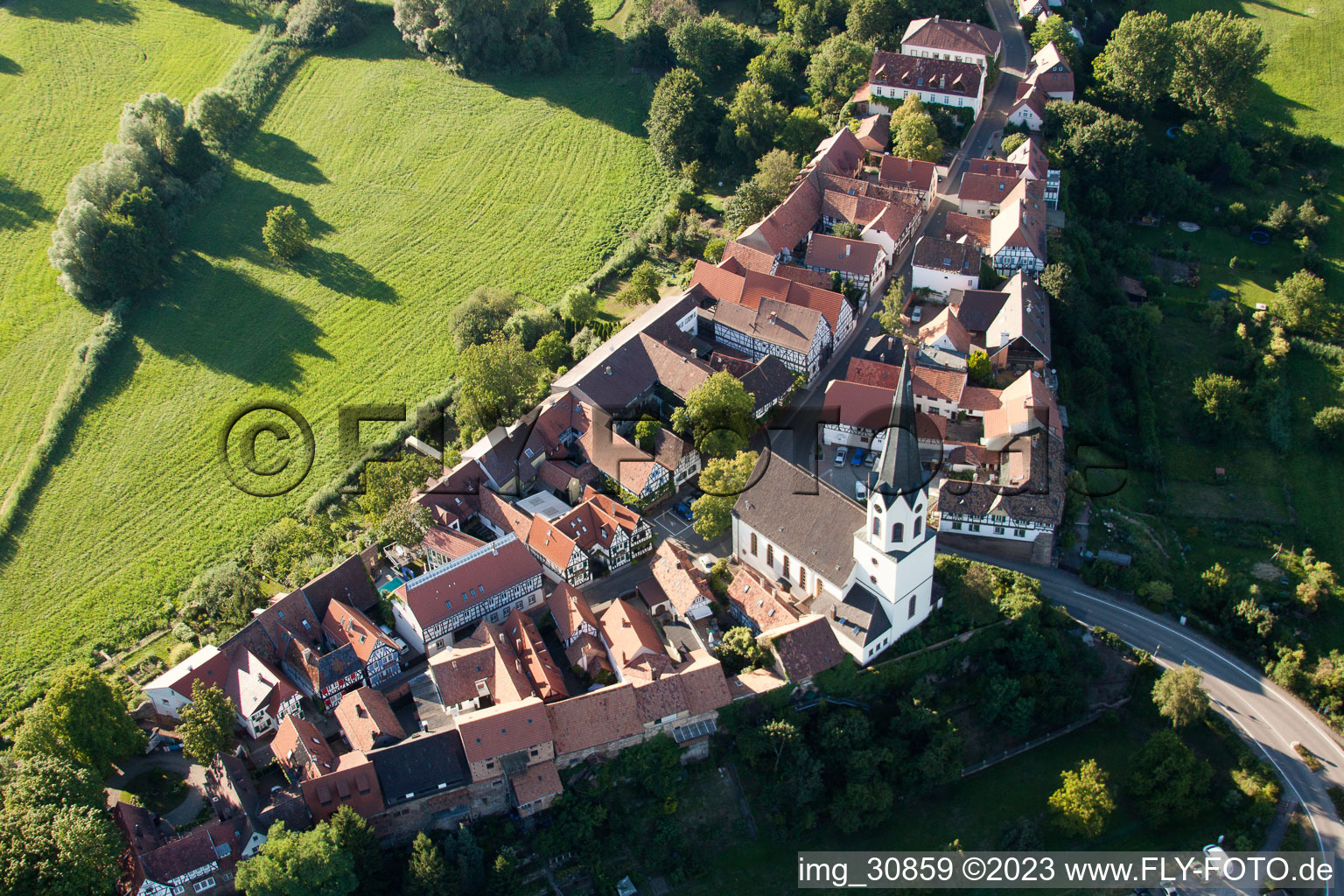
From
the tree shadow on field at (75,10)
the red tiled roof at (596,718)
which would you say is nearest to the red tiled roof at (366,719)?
the red tiled roof at (596,718)

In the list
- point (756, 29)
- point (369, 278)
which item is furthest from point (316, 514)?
point (756, 29)

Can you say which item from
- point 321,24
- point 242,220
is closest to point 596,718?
point 242,220

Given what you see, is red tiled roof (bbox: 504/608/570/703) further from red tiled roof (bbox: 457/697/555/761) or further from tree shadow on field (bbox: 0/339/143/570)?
tree shadow on field (bbox: 0/339/143/570)

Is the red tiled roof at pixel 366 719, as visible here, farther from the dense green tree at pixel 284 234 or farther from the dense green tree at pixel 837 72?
the dense green tree at pixel 837 72

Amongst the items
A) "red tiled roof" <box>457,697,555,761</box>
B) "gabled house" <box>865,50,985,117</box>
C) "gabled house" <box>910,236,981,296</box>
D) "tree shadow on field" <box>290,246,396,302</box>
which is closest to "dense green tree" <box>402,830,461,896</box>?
"red tiled roof" <box>457,697,555,761</box>

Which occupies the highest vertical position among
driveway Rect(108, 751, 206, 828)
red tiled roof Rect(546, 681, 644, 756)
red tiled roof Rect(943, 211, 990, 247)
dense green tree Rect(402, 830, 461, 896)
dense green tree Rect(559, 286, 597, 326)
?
red tiled roof Rect(943, 211, 990, 247)

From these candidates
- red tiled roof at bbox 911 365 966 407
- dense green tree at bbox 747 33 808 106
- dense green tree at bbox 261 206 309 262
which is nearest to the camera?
red tiled roof at bbox 911 365 966 407
